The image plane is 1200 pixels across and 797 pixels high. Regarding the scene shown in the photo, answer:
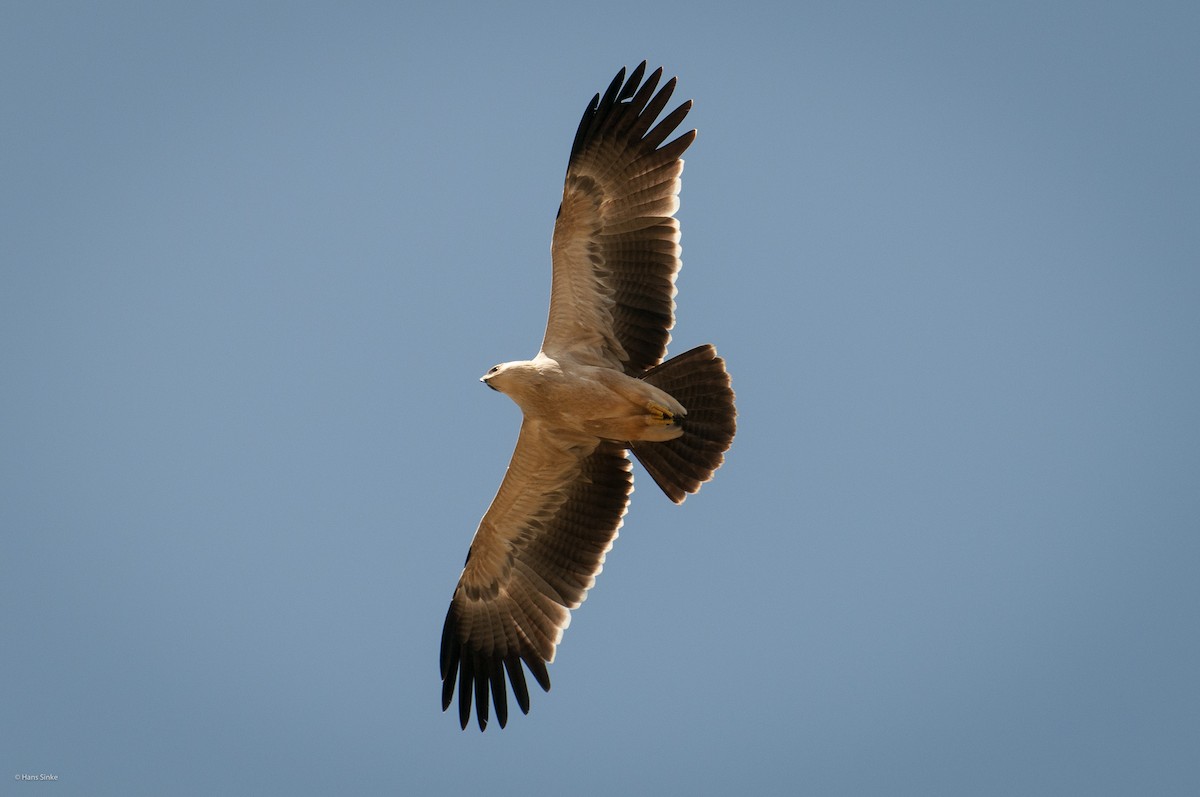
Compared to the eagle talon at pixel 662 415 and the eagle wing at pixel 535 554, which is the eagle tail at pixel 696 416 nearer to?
the eagle talon at pixel 662 415

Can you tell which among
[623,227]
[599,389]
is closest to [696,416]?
[599,389]

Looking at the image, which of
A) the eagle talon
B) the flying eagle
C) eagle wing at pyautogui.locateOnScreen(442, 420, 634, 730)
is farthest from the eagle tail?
eagle wing at pyautogui.locateOnScreen(442, 420, 634, 730)

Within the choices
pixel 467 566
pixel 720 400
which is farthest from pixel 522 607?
pixel 720 400

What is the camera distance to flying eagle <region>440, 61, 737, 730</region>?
9.83 meters

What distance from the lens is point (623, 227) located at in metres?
9.92

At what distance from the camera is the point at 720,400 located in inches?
387

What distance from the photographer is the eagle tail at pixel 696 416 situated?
9828 millimetres

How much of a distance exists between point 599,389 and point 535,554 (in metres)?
1.55

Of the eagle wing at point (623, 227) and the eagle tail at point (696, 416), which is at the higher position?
the eagle wing at point (623, 227)

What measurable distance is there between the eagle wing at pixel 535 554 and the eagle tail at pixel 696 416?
0.60m

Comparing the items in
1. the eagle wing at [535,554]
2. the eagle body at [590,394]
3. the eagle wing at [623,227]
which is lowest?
the eagle wing at [535,554]

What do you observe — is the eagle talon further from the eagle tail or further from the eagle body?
the eagle tail

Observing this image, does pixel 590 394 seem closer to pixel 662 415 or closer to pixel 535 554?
pixel 662 415

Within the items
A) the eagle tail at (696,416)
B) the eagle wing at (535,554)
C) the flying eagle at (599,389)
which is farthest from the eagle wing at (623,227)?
the eagle wing at (535,554)
